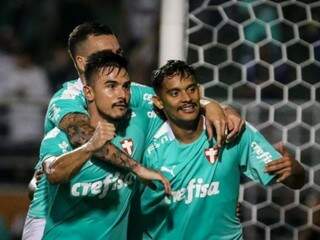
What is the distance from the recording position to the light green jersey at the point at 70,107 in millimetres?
3346

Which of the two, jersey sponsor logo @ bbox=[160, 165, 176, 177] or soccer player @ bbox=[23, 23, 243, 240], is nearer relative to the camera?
soccer player @ bbox=[23, 23, 243, 240]

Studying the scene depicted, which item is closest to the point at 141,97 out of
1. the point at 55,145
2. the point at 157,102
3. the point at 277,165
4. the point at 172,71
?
the point at 157,102

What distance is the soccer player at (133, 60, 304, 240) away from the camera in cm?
337

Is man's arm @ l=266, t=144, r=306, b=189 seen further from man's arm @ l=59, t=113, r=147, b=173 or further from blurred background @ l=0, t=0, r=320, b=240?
blurred background @ l=0, t=0, r=320, b=240

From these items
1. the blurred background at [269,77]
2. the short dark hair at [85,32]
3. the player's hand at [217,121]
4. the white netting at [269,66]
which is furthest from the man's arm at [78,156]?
the white netting at [269,66]

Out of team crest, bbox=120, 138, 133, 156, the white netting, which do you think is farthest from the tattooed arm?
the white netting

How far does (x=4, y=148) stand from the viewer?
19.6ft

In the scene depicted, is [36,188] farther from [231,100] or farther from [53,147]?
[231,100]

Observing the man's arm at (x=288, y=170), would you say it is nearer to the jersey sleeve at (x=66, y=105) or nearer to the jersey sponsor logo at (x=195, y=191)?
the jersey sponsor logo at (x=195, y=191)

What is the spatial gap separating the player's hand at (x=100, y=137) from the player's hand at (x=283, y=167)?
23.7 inches

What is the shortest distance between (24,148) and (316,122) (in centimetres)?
220

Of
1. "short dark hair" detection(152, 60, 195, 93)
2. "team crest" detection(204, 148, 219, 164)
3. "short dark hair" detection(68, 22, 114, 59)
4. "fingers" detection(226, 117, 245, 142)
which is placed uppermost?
"short dark hair" detection(68, 22, 114, 59)

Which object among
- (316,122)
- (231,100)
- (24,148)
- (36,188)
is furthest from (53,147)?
(24,148)

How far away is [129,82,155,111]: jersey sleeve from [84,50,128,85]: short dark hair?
21 centimetres
